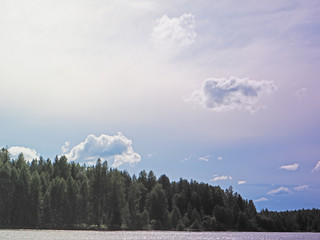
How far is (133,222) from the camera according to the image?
14712cm

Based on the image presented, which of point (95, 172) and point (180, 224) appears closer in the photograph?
point (95, 172)

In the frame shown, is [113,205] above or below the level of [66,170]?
below

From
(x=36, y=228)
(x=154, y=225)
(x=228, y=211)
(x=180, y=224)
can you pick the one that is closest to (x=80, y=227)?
(x=36, y=228)

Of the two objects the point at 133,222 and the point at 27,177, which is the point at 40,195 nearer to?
the point at 27,177

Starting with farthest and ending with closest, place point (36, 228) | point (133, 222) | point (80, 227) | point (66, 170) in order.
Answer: point (66, 170) < point (133, 222) < point (80, 227) < point (36, 228)

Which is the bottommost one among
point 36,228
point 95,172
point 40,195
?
point 36,228

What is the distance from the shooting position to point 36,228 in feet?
409

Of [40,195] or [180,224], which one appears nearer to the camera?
[40,195]

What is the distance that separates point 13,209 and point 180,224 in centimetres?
7480

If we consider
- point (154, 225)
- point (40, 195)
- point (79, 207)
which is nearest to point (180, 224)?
point (154, 225)

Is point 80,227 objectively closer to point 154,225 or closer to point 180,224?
point 154,225

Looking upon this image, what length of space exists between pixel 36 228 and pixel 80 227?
16.5 meters

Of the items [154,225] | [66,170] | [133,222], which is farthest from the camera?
[66,170]

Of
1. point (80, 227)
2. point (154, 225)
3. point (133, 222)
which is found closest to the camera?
point (80, 227)
